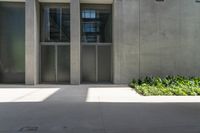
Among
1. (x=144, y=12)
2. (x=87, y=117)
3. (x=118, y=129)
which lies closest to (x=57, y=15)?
(x=144, y=12)

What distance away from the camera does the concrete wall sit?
1806cm

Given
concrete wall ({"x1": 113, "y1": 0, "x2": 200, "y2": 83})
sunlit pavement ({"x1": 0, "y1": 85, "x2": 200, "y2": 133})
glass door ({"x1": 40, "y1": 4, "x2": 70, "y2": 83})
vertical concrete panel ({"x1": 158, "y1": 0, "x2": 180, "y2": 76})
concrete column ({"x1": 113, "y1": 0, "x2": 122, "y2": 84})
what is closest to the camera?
sunlit pavement ({"x1": 0, "y1": 85, "x2": 200, "y2": 133})

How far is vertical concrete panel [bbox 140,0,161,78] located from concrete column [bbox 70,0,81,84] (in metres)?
4.63

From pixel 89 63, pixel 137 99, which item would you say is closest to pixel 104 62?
pixel 89 63

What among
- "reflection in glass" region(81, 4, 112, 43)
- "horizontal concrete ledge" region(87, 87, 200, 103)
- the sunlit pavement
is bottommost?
"horizontal concrete ledge" region(87, 87, 200, 103)

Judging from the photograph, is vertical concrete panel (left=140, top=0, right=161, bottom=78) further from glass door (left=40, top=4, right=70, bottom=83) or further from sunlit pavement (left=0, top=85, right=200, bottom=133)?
sunlit pavement (left=0, top=85, right=200, bottom=133)

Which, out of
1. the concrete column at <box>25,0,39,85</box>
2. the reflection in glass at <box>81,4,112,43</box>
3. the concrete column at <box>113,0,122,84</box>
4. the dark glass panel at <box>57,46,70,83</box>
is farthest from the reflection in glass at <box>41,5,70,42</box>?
the concrete column at <box>113,0,122,84</box>

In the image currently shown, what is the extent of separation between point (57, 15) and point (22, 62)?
4453mm

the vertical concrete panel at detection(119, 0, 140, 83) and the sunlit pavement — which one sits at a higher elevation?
the vertical concrete panel at detection(119, 0, 140, 83)

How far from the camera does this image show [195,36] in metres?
18.6

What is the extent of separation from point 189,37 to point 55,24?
10.1 meters

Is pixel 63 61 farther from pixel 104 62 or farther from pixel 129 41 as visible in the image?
pixel 129 41

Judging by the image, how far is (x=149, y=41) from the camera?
18266 millimetres

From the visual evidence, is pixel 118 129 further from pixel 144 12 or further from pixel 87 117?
pixel 144 12
